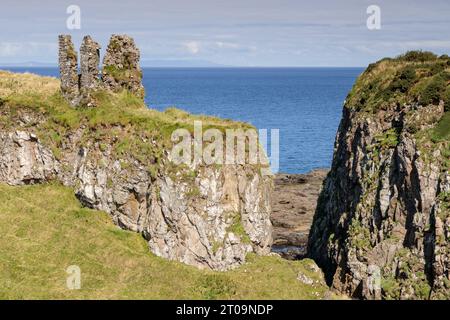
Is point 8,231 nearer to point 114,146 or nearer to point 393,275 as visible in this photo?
point 114,146

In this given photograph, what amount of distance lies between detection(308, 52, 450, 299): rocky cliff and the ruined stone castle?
23614mm

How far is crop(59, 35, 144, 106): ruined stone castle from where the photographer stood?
49.5 metres

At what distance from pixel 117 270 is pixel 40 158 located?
587 inches

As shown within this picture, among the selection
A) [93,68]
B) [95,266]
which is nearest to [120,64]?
[93,68]

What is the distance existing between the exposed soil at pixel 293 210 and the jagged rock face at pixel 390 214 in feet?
32.0

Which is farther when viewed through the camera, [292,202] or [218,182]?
[292,202]

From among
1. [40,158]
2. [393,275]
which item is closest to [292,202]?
[393,275]

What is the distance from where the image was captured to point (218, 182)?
42156 mm

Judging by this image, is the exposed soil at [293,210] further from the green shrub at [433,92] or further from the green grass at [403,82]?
the green shrub at [433,92]

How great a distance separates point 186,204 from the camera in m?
42.1

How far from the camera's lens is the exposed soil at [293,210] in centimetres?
6831

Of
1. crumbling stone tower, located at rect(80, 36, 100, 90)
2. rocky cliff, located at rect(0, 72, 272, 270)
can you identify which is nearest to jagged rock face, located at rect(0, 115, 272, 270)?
rocky cliff, located at rect(0, 72, 272, 270)
